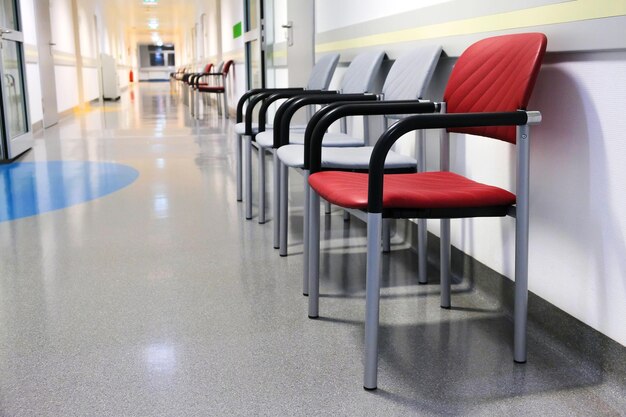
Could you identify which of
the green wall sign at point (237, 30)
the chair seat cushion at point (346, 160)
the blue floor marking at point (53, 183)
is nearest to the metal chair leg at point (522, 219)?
the chair seat cushion at point (346, 160)

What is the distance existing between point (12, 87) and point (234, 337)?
4.46 meters

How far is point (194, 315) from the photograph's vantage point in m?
1.80

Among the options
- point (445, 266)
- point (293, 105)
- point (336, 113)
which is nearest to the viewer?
point (336, 113)

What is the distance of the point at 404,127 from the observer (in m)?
1.26

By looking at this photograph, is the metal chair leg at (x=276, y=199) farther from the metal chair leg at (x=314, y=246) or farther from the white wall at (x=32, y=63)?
the white wall at (x=32, y=63)

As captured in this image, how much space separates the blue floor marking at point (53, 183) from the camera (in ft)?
10.7

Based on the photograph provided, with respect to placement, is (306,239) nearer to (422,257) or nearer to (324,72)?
(422,257)

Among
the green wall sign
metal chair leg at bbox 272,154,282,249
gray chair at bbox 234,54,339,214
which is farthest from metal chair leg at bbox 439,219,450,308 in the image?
the green wall sign

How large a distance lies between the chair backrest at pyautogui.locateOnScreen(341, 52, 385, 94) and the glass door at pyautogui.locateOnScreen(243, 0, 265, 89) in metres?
3.19

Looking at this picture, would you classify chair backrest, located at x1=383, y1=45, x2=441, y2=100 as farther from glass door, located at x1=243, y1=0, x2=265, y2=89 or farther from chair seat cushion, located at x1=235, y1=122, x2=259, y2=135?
glass door, located at x1=243, y1=0, x2=265, y2=89

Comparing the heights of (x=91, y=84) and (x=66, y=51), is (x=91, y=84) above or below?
below

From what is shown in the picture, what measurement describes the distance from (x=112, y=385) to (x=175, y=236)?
4.29 ft

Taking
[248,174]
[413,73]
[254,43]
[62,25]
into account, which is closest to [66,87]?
[62,25]

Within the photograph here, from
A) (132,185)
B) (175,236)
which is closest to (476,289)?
(175,236)
